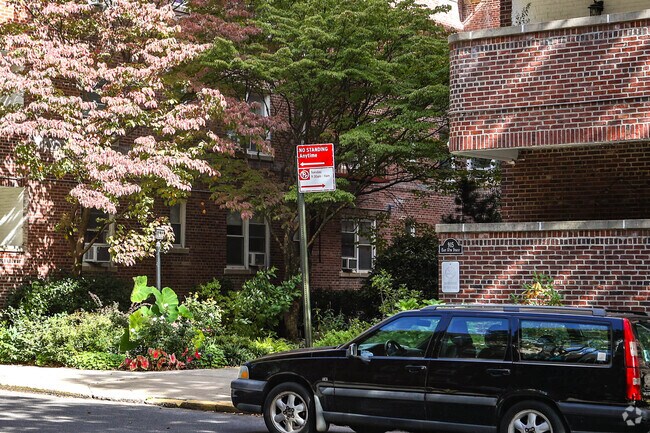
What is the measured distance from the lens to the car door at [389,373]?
36.3 feet

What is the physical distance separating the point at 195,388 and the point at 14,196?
10984 mm

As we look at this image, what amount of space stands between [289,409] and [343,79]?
14489 mm

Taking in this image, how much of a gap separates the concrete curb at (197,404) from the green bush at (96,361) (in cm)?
444

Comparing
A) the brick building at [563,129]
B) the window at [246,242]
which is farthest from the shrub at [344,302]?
the brick building at [563,129]

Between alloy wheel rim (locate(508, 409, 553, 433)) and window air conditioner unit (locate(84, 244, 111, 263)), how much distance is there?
59.7 ft

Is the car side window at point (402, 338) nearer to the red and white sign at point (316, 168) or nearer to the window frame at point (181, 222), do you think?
the red and white sign at point (316, 168)

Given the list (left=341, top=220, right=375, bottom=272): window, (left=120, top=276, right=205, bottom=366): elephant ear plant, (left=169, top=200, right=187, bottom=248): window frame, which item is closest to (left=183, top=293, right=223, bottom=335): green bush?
(left=120, top=276, right=205, bottom=366): elephant ear plant

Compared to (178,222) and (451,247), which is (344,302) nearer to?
(178,222)

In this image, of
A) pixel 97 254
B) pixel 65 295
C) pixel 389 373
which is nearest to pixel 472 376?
pixel 389 373

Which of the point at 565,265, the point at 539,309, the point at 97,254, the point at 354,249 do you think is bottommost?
the point at 539,309

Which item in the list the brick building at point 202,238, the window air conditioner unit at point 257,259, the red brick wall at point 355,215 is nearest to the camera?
the brick building at point 202,238

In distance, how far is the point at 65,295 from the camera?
23828 mm

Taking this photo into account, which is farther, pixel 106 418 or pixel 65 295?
pixel 65 295

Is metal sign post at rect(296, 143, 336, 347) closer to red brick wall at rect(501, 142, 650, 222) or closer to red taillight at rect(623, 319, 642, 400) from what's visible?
red taillight at rect(623, 319, 642, 400)
